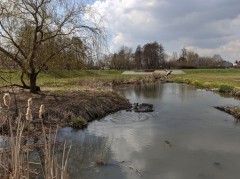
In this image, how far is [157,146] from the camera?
1173 cm

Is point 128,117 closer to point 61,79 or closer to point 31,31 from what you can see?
point 31,31

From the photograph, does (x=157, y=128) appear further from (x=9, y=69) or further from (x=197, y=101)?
(x=197, y=101)

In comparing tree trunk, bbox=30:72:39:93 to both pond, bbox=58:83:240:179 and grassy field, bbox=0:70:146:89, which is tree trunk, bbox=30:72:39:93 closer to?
grassy field, bbox=0:70:146:89

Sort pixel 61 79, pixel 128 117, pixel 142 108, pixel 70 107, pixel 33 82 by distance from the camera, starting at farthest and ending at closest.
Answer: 1. pixel 61 79
2. pixel 142 108
3. pixel 33 82
4. pixel 128 117
5. pixel 70 107

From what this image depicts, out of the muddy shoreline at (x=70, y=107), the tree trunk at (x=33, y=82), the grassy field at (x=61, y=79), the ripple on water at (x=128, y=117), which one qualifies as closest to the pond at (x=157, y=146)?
the ripple on water at (x=128, y=117)

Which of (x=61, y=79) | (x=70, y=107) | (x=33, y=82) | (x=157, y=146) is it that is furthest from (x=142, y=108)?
(x=61, y=79)

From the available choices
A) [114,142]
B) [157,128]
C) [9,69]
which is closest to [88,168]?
[114,142]

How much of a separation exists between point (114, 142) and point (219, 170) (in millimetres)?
4008

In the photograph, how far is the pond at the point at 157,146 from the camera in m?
9.15

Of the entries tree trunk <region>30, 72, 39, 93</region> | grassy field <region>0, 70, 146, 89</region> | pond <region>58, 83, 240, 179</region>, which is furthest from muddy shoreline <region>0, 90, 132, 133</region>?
grassy field <region>0, 70, 146, 89</region>

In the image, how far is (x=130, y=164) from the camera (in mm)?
9672

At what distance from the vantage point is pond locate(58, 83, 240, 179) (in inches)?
360

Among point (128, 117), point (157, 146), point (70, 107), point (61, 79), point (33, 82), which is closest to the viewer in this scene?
point (157, 146)

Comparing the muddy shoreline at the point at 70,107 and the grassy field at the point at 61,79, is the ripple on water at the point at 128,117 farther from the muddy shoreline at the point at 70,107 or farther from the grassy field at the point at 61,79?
the grassy field at the point at 61,79
